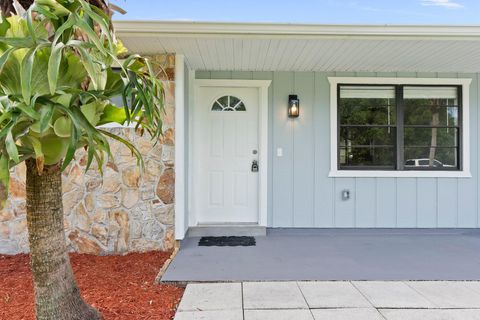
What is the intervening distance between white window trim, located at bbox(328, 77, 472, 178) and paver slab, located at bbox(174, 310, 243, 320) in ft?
9.38

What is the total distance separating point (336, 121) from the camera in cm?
485

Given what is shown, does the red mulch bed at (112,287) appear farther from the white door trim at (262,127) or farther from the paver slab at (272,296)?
the white door trim at (262,127)

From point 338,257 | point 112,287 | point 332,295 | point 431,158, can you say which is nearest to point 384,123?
point 431,158

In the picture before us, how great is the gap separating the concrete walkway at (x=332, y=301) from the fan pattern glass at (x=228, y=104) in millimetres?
2651

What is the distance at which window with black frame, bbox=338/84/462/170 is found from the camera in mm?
4902

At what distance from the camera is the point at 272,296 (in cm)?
277

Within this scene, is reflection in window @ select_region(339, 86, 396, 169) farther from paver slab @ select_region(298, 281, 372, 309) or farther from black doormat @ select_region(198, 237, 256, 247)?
paver slab @ select_region(298, 281, 372, 309)

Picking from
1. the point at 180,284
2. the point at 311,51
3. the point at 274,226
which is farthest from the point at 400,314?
the point at 311,51

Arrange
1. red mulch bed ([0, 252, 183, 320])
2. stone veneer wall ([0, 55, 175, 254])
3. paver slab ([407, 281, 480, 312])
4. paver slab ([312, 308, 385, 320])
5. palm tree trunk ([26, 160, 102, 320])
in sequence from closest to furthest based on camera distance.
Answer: palm tree trunk ([26, 160, 102, 320]), paver slab ([312, 308, 385, 320]), red mulch bed ([0, 252, 183, 320]), paver slab ([407, 281, 480, 312]), stone veneer wall ([0, 55, 175, 254])

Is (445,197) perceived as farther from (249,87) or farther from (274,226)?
(249,87)

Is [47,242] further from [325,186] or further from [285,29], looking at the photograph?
[325,186]

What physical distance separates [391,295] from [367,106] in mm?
2909

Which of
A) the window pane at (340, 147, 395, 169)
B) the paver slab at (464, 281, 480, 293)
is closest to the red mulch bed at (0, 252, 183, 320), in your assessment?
the paver slab at (464, 281, 480, 293)

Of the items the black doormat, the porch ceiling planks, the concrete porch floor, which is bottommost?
the concrete porch floor
